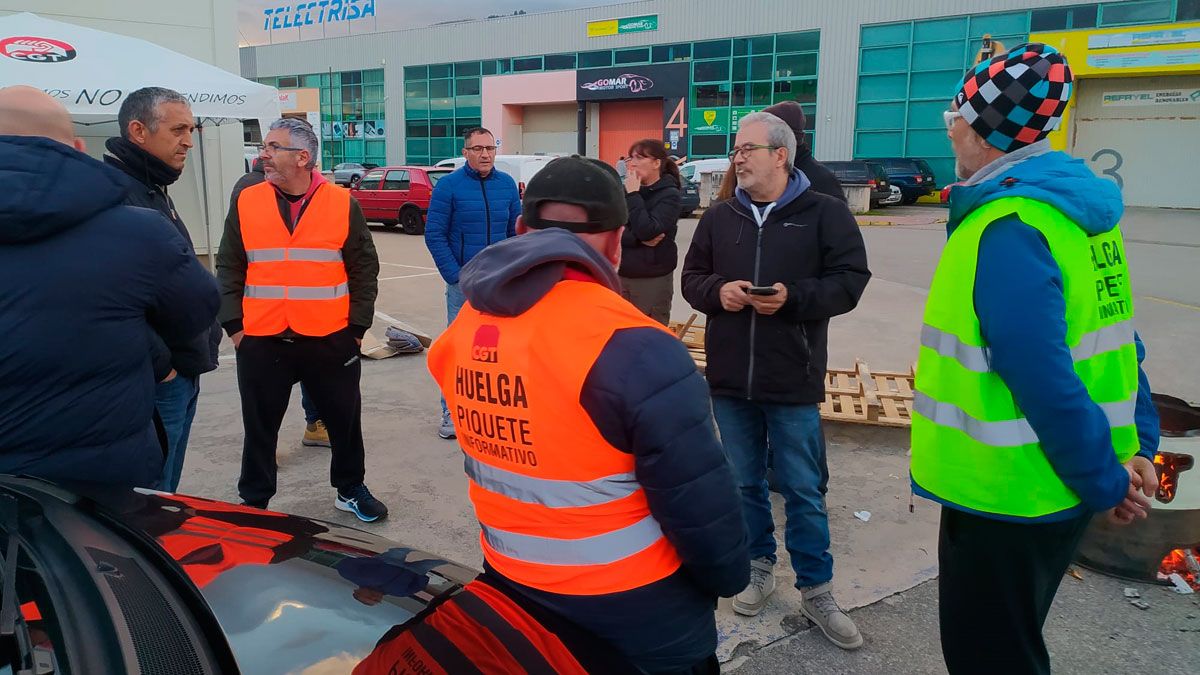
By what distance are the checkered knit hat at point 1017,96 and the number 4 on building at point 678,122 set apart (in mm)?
32954

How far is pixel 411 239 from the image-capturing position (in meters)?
17.9

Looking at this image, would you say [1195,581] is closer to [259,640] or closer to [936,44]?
[259,640]

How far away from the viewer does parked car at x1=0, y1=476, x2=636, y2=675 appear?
1.26 meters

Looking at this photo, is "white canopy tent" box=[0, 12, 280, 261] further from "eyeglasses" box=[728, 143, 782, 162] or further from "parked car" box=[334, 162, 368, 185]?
"parked car" box=[334, 162, 368, 185]

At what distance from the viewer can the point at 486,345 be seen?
65.4 inches

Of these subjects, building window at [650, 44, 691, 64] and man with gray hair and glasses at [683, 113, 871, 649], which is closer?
man with gray hair and glasses at [683, 113, 871, 649]

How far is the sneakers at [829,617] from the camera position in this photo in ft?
10.1

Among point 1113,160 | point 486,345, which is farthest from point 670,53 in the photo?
point 486,345

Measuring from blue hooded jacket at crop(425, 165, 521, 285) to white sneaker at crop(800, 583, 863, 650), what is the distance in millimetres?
3041

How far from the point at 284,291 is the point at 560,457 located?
269 cm

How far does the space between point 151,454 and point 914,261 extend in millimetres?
13796

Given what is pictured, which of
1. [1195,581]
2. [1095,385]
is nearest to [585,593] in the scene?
[1095,385]

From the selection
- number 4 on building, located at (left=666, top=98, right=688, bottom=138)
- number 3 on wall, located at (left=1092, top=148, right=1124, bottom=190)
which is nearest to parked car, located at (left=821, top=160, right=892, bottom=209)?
number 3 on wall, located at (left=1092, top=148, right=1124, bottom=190)

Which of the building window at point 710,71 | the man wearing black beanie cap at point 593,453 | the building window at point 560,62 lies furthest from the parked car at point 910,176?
the man wearing black beanie cap at point 593,453
